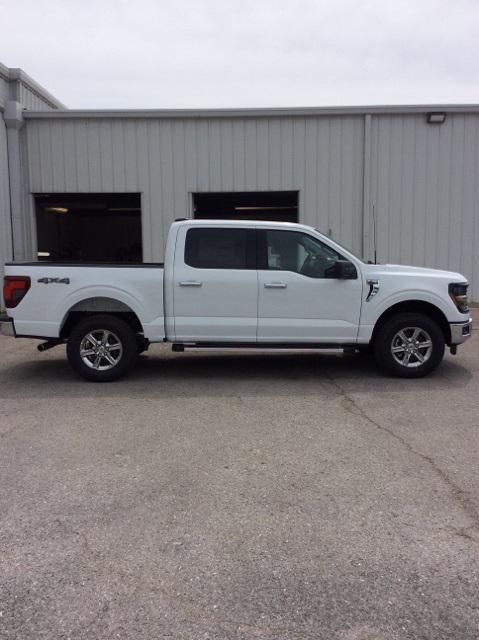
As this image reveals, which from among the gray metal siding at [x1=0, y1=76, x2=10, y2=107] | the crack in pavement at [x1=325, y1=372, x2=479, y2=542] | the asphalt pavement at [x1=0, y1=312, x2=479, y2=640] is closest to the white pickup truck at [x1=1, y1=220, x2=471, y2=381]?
the asphalt pavement at [x1=0, y1=312, x2=479, y2=640]

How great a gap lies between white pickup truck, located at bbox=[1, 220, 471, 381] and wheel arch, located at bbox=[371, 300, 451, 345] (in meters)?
0.03

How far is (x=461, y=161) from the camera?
1397 cm

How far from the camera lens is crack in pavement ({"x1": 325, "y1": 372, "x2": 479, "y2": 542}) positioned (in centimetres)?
365

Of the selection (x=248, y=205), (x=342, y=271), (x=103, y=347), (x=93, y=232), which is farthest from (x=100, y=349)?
(x=93, y=232)

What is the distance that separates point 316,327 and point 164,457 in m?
3.06

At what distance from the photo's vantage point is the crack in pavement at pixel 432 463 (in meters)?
3.65

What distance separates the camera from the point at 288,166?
45.8ft

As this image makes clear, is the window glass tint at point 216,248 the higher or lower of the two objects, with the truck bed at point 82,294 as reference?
higher

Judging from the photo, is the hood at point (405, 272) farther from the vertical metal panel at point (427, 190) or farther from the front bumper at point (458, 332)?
the vertical metal panel at point (427, 190)

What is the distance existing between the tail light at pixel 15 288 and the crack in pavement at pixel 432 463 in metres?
4.01

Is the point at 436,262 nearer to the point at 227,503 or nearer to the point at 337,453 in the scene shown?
the point at 337,453

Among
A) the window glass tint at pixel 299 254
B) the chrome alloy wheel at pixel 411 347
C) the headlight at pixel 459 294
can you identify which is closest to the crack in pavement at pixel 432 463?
the chrome alloy wheel at pixel 411 347

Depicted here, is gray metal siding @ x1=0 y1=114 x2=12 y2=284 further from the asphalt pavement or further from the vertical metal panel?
the vertical metal panel

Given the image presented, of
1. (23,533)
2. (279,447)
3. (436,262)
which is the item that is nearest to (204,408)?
(279,447)
